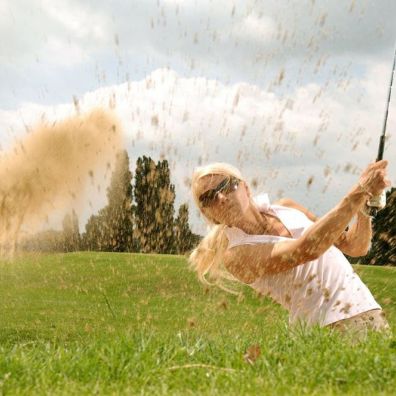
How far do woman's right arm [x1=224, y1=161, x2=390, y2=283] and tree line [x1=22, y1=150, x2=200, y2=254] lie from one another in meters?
21.1

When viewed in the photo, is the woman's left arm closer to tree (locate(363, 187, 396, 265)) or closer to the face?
the face

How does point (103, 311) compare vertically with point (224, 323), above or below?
above

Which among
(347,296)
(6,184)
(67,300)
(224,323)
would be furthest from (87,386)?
(67,300)

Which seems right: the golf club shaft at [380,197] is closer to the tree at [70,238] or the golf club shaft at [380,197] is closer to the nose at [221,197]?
the nose at [221,197]

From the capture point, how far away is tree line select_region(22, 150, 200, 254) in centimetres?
2828

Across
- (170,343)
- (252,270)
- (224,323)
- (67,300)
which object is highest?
(67,300)

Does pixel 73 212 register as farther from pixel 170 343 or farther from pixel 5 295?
pixel 5 295

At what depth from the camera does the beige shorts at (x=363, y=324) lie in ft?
16.6

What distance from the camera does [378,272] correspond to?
71.3 ft

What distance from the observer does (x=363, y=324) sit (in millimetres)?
5055

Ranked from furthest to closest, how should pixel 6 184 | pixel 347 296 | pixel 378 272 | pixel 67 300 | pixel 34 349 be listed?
pixel 378 272 → pixel 67 300 → pixel 6 184 → pixel 34 349 → pixel 347 296

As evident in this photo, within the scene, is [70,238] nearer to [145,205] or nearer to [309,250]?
[145,205]

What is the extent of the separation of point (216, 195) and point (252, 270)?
0.58 meters

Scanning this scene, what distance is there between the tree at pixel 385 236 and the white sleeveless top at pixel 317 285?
68.2 feet
